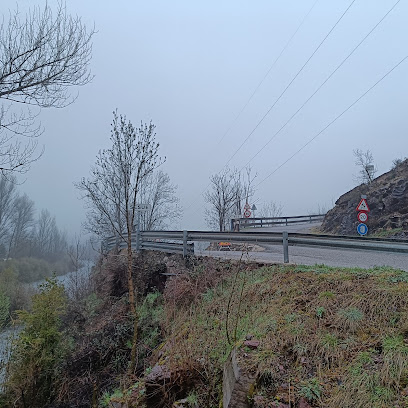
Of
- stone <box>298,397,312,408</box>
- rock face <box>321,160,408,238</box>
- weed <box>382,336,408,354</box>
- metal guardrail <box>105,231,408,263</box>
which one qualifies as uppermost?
rock face <box>321,160,408,238</box>

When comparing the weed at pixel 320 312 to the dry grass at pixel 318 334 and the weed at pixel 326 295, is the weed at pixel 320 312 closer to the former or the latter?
the dry grass at pixel 318 334

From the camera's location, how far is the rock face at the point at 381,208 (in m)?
15.6

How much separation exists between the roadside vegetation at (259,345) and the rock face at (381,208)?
454 inches

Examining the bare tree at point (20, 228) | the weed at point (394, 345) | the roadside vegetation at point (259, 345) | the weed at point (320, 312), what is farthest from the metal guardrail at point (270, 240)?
the bare tree at point (20, 228)

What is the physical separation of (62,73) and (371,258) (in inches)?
348

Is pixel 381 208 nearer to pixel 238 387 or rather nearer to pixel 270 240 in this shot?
pixel 270 240

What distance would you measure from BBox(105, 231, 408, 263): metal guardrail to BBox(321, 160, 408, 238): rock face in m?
9.46

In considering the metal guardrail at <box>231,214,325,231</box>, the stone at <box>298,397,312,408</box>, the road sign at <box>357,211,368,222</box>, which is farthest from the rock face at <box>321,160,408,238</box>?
the stone at <box>298,397,312,408</box>

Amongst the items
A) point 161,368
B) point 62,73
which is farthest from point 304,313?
point 62,73

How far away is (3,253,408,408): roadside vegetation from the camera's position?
2.76 meters

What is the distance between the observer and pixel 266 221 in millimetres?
25938

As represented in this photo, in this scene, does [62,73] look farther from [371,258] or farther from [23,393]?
[371,258]

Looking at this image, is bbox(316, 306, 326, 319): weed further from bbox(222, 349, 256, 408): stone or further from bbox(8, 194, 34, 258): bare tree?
bbox(8, 194, 34, 258): bare tree

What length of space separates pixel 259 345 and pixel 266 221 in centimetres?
2311
